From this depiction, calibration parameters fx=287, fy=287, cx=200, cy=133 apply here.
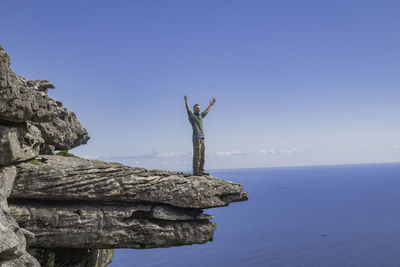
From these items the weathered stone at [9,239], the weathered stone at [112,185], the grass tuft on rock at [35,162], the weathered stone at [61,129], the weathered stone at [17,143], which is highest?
the weathered stone at [61,129]

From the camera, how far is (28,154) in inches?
592

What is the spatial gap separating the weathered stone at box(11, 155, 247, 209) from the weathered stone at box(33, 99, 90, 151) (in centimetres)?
375

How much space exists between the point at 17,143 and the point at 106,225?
6055mm

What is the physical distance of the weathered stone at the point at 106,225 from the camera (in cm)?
1442

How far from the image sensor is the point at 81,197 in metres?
15.0

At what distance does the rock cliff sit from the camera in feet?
45.2

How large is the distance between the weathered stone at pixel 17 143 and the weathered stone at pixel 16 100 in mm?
731

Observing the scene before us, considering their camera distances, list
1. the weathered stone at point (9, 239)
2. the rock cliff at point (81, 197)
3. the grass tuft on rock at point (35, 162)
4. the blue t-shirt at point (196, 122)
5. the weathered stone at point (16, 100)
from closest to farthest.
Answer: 1. the weathered stone at point (9, 239)
2. the weathered stone at point (16, 100)
3. the rock cliff at point (81, 197)
4. the grass tuft on rock at point (35, 162)
5. the blue t-shirt at point (196, 122)

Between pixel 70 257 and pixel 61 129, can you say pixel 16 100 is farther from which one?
pixel 70 257

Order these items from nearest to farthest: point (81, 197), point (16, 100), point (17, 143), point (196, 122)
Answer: point (16, 100)
point (17, 143)
point (81, 197)
point (196, 122)

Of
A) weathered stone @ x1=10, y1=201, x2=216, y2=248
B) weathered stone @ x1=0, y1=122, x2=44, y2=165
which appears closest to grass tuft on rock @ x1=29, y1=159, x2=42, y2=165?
weathered stone @ x1=0, y1=122, x2=44, y2=165

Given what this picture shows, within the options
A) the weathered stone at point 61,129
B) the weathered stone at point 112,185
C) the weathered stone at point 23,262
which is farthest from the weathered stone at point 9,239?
the weathered stone at point 61,129

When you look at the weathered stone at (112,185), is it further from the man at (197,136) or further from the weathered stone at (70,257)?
the weathered stone at (70,257)

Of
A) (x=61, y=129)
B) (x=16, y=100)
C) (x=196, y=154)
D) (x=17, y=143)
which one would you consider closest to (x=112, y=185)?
(x=17, y=143)
